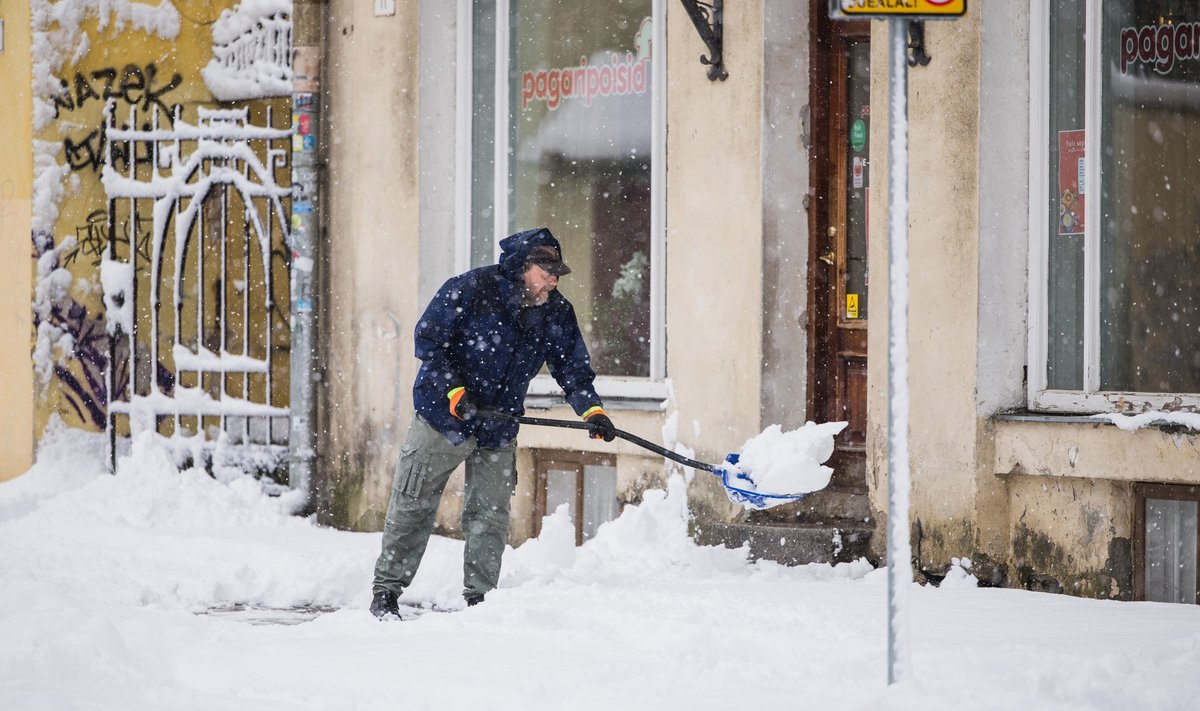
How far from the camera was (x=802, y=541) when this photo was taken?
7.84m

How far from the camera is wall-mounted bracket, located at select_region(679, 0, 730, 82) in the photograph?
8.13 m

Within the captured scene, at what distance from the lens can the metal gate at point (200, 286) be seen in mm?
10547

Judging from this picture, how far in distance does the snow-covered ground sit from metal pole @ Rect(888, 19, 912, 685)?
383 mm

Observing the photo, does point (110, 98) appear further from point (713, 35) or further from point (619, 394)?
point (713, 35)

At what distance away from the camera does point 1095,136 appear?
729 centimetres

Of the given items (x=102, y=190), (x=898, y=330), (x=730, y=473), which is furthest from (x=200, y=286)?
(x=898, y=330)

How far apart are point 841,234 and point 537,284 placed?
94.9 inches

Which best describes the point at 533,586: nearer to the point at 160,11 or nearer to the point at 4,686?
the point at 4,686

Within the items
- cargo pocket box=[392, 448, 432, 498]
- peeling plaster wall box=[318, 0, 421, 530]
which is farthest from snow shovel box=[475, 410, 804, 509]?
peeling plaster wall box=[318, 0, 421, 530]

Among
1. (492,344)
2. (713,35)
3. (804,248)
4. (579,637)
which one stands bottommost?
(579,637)

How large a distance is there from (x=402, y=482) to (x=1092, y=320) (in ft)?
11.6

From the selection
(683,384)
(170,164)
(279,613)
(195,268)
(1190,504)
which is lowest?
(279,613)

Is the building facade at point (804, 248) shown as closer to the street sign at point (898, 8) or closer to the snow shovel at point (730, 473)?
the snow shovel at point (730, 473)

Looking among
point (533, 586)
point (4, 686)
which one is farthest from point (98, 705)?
point (533, 586)
